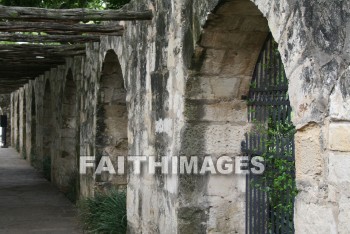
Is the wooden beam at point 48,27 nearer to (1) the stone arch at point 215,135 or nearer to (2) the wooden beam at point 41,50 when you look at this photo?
(1) the stone arch at point 215,135

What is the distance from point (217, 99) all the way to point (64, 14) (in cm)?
178

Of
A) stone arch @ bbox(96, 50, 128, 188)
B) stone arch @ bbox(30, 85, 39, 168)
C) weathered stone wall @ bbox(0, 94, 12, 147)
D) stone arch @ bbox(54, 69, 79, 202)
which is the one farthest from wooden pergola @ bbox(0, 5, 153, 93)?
weathered stone wall @ bbox(0, 94, 12, 147)

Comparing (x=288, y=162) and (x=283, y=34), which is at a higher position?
(x=283, y=34)

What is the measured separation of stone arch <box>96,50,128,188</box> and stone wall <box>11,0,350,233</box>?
3cm

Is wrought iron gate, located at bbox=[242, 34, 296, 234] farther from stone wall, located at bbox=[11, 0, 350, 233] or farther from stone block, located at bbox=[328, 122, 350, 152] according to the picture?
stone block, located at bbox=[328, 122, 350, 152]

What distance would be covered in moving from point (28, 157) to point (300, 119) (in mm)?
14686

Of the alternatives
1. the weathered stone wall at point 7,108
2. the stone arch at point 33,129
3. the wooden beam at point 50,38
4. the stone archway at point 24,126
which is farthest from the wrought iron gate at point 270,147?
the weathered stone wall at point 7,108

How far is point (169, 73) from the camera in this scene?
453 cm

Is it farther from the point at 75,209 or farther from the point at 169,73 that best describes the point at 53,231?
the point at 169,73

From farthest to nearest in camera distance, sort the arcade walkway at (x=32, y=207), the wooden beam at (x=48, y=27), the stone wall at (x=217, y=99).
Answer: the arcade walkway at (x=32, y=207) → the wooden beam at (x=48, y=27) → the stone wall at (x=217, y=99)

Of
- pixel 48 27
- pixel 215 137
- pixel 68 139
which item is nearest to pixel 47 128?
pixel 68 139

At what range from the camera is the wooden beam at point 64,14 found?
4945 millimetres

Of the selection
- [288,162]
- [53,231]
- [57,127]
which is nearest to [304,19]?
[288,162]

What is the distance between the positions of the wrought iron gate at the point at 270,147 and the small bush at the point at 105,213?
2361 mm
